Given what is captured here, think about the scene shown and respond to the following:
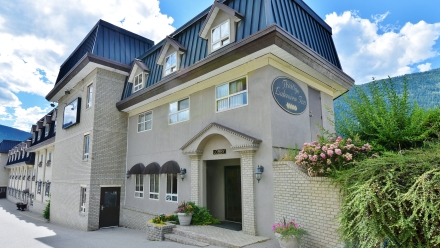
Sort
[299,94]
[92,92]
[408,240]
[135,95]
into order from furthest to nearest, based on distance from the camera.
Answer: [92,92] < [135,95] < [299,94] < [408,240]

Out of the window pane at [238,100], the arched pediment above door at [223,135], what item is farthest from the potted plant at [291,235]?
the window pane at [238,100]

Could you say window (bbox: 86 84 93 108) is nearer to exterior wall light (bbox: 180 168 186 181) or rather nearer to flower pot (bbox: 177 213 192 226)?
exterior wall light (bbox: 180 168 186 181)

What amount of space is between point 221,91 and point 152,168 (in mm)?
5710

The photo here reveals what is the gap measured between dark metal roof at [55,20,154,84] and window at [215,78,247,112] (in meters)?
8.71

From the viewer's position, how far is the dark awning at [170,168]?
488 inches

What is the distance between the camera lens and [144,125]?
15797 mm

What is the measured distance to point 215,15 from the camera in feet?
35.6

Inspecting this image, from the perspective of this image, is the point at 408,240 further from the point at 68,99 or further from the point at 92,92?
the point at 68,99

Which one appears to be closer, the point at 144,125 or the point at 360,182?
the point at 360,182

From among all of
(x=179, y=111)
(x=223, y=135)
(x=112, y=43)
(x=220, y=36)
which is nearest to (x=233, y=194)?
(x=223, y=135)

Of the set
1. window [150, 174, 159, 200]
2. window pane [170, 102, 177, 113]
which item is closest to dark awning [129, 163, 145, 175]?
window [150, 174, 159, 200]

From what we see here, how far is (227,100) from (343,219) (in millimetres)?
6366

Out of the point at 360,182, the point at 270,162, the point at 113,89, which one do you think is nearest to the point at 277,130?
the point at 270,162

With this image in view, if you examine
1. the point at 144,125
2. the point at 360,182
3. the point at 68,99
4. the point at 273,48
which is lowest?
the point at 360,182
